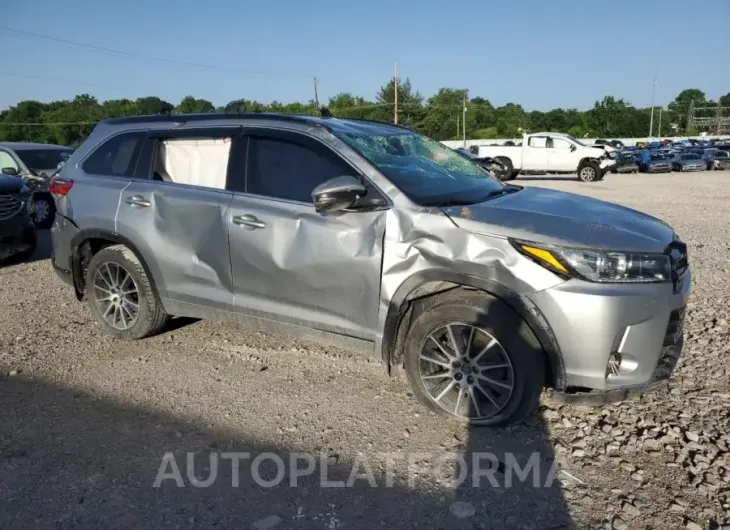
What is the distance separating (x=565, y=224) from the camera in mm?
3299

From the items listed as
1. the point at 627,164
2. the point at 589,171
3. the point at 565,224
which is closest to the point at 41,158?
the point at 565,224

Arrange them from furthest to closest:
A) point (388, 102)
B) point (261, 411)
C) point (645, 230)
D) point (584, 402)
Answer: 1. point (388, 102)
2. point (261, 411)
3. point (645, 230)
4. point (584, 402)

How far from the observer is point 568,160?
25.7m

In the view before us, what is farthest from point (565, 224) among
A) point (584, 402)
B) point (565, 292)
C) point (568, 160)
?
point (568, 160)

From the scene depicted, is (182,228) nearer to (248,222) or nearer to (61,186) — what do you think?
(248,222)

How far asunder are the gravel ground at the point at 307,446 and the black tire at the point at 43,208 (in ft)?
23.5

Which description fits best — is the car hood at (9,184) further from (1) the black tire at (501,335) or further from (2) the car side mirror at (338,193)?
(1) the black tire at (501,335)

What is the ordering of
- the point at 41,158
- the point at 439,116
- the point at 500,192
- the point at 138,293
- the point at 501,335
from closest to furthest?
the point at 501,335
the point at 500,192
the point at 138,293
the point at 41,158
the point at 439,116

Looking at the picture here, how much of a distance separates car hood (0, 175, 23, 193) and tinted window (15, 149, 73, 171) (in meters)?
3.85

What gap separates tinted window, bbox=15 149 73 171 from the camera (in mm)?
11906

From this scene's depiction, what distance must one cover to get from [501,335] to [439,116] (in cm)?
8357

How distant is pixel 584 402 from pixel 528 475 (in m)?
0.53

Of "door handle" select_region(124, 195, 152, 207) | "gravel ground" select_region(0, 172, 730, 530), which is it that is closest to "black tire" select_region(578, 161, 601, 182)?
"gravel ground" select_region(0, 172, 730, 530)

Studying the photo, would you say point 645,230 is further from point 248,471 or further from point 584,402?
point 248,471
